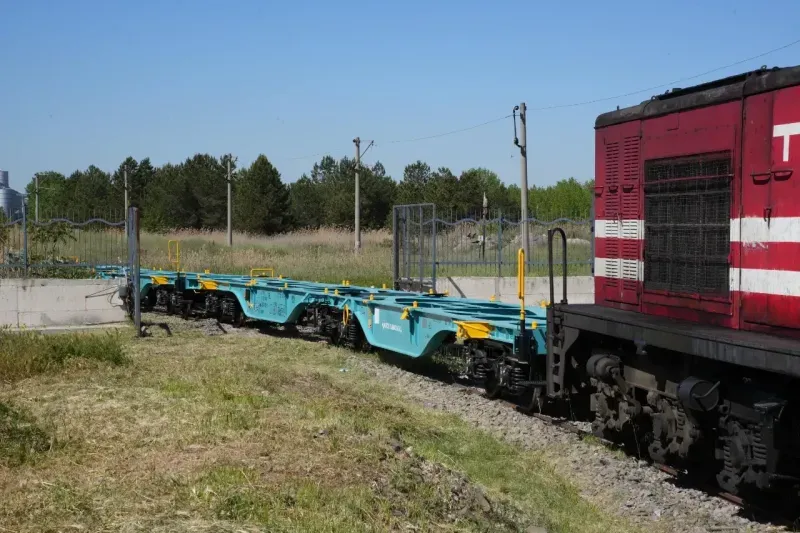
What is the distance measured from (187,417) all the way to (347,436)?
5.21 feet

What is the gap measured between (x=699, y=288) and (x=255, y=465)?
4.06 m

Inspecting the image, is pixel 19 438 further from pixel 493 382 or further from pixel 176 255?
pixel 176 255

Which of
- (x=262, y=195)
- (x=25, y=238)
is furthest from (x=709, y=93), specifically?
(x=262, y=195)

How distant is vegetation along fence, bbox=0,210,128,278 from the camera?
18.4m

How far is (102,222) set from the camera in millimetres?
18750

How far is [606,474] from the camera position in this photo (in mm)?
7457

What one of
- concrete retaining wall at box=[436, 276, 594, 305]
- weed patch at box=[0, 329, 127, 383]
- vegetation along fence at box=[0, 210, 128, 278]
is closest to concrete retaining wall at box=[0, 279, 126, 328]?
vegetation along fence at box=[0, 210, 128, 278]

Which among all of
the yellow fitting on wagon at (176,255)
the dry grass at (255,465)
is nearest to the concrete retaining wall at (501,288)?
the yellow fitting on wagon at (176,255)

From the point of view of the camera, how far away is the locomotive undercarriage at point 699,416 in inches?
229

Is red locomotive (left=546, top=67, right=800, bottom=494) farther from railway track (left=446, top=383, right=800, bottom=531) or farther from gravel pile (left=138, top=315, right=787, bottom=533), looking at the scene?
gravel pile (left=138, top=315, right=787, bottom=533)

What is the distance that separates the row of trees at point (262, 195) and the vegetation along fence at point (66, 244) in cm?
3372

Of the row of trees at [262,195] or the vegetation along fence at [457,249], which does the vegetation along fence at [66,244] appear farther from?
the row of trees at [262,195]

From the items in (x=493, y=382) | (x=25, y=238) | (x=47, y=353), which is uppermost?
(x=25, y=238)

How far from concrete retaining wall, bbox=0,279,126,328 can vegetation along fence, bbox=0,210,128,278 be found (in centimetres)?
121
